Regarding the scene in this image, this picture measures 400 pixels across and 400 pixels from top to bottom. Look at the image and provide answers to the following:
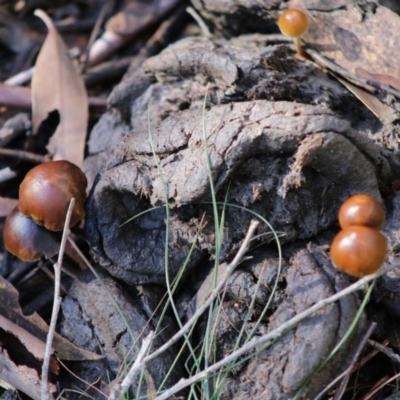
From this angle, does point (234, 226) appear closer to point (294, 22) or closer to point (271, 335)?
point (271, 335)

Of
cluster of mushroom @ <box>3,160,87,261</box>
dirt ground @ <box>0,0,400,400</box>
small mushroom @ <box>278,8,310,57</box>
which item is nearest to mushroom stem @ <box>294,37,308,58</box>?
dirt ground @ <box>0,0,400,400</box>

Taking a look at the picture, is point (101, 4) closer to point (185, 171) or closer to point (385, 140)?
point (185, 171)

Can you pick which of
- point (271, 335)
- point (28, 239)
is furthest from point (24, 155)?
point (271, 335)

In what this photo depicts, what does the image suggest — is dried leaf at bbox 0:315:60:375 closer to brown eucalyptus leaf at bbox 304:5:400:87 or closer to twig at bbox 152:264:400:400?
twig at bbox 152:264:400:400

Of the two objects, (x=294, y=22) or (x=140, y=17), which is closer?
(x=294, y=22)

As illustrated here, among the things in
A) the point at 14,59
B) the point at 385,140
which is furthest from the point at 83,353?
the point at 14,59

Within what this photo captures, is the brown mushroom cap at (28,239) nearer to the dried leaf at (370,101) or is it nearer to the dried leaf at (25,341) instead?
the dried leaf at (25,341)

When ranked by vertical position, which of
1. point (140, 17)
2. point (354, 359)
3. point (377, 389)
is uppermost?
point (140, 17)
